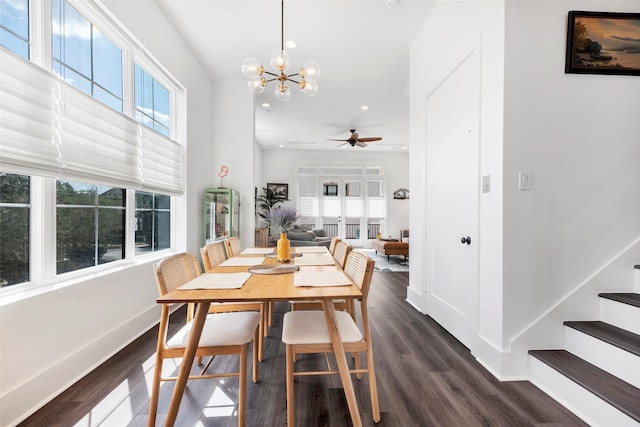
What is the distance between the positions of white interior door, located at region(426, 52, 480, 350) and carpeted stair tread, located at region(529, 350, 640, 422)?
49cm

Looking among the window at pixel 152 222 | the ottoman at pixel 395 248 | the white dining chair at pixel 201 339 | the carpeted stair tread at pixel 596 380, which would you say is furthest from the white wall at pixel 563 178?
the ottoman at pixel 395 248

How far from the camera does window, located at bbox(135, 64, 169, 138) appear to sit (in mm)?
2740

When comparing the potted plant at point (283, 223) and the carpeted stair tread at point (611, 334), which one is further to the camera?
the potted plant at point (283, 223)

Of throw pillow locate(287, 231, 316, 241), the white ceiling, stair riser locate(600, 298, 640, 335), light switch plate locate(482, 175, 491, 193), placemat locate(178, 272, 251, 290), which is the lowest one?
stair riser locate(600, 298, 640, 335)

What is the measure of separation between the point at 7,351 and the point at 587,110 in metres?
3.77

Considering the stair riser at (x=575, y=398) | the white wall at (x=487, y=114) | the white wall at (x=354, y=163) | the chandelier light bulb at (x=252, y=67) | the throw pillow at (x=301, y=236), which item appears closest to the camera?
the stair riser at (x=575, y=398)

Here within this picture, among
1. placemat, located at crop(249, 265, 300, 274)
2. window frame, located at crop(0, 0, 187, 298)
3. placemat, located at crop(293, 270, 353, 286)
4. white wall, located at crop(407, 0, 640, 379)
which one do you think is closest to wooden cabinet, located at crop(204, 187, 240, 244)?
window frame, located at crop(0, 0, 187, 298)

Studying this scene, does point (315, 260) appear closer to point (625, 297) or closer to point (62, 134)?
point (62, 134)

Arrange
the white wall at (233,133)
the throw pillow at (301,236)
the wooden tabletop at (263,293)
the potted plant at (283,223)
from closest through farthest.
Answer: the wooden tabletop at (263,293)
the potted plant at (283,223)
the white wall at (233,133)
the throw pillow at (301,236)

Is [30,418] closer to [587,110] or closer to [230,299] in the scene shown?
[230,299]

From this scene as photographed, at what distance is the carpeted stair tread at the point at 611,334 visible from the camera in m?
1.52

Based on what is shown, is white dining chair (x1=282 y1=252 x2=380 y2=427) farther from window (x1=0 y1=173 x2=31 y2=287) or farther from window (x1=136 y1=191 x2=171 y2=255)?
window (x1=136 y1=191 x2=171 y2=255)

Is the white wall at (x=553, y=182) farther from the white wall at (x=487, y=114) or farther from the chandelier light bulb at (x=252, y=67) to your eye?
the chandelier light bulb at (x=252, y=67)

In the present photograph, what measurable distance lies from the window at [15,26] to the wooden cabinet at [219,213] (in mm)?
2449
